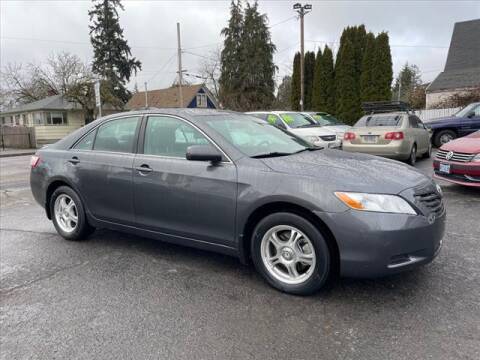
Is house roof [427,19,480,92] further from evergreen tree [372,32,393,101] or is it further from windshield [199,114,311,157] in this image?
windshield [199,114,311,157]

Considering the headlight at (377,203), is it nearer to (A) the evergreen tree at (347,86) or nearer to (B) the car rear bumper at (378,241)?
(B) the car rear bumper at (378,241)

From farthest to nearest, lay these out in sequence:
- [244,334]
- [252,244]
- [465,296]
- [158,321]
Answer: [252,244]
[465,296]
[158,321]
[244,334]

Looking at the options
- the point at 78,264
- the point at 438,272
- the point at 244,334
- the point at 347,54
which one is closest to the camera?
the point at 244,334

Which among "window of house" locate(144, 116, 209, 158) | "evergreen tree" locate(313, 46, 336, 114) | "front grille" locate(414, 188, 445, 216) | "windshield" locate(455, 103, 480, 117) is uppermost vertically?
"evergreen tree" locate(313, 46, 336, 114)

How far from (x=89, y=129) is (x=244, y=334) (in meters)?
3.22

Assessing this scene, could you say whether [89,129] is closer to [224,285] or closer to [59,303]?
[59,303]

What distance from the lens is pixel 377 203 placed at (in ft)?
9.42

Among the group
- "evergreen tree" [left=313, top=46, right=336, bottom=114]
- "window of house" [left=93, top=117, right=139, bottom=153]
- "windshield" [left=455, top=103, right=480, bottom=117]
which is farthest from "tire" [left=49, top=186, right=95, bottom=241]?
"evergreen tree" [left=313, top=46, right=336, bottom=114]

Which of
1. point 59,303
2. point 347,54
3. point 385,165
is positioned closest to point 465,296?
point 385,165

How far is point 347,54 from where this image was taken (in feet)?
77.1

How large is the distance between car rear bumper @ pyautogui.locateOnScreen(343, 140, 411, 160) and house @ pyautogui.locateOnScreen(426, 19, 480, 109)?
1761cm

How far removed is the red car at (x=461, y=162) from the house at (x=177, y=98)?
38210mm

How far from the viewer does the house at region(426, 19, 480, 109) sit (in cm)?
2583

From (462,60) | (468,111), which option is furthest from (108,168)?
(462,60)
